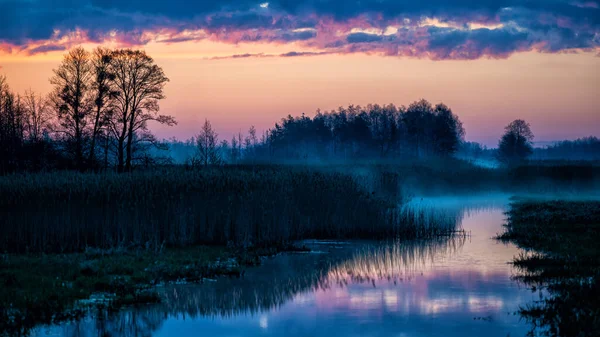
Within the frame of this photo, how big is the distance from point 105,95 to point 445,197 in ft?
88.6

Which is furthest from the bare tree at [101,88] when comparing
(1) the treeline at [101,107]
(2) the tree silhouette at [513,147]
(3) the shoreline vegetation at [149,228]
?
(2) the tree silhouette at [513,147]

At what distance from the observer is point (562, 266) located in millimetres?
15500

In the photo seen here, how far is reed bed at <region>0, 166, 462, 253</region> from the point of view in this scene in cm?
1898

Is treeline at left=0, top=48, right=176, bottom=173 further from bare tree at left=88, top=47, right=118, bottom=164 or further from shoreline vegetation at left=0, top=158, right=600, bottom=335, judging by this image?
shoreline vegetation at left=0, top=158, right=600, bottom=335

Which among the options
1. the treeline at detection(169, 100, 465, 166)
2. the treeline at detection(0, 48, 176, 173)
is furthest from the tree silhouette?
the treeline at detection(0, 48, 176, 173)

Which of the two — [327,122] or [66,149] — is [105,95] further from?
[327,122]

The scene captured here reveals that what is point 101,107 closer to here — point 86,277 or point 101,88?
point 101,88

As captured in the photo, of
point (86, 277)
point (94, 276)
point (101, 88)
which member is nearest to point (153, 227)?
point (94, 276)

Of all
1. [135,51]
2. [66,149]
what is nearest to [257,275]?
[66,149]

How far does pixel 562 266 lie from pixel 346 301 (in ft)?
19.0

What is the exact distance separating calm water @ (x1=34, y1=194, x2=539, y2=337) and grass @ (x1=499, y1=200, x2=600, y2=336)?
46cm

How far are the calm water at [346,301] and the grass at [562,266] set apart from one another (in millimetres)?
465

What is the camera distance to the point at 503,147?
116812 mm

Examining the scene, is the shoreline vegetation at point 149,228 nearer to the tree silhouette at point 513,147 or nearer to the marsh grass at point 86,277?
the marsh grass at point 86,277
